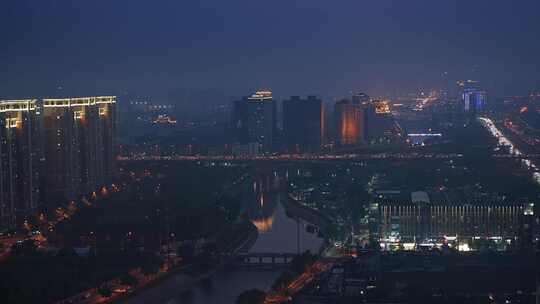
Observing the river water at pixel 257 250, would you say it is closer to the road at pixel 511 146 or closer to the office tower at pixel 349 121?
the road at pixel 511 146

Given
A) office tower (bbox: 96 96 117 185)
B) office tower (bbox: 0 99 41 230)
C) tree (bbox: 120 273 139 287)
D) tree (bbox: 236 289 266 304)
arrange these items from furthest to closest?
1. office tower (bbox: 96 96 117 185)
2. office tower (bbox: 0 99 41 230)
3. tree (bbox: 120 273 139 287)
4. tree (bbox: 236 289 266 304)

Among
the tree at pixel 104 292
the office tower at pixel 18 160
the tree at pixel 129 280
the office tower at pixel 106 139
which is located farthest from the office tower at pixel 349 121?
the tree at pixel 104 292

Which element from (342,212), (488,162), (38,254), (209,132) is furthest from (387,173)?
(209,132)

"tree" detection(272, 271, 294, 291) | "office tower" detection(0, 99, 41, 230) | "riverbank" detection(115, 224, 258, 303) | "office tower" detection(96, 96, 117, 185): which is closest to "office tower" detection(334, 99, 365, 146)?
"office tower" detection(96, 96, 117, 185)

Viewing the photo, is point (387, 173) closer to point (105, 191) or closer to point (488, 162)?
point (488, 162)

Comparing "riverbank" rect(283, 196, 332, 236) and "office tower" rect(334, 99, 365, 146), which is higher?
"office tower" rect(334, 99, 365, 146)

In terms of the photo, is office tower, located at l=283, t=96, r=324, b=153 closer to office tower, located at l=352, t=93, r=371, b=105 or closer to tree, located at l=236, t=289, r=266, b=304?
office tower, located at l=352, t=93, r=371, b=105
